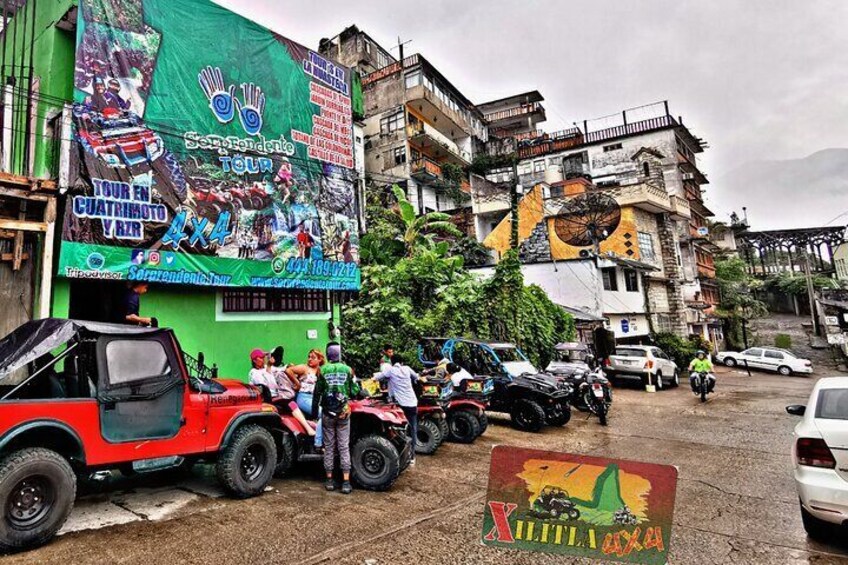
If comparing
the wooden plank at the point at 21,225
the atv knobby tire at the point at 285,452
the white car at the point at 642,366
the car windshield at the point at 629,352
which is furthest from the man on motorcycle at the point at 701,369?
the wooden plank at the point at 21,225

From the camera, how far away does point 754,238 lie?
58.2 metres

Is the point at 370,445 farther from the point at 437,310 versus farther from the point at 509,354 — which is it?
the point at 437,310

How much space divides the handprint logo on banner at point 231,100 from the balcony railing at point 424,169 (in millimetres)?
22712

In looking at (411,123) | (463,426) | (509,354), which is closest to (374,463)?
(463,426)

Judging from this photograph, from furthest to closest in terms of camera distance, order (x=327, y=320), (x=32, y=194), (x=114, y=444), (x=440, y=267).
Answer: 1. (x=440, y=267)
2. (x=327, y=320)
3. (x=32, y=194)
4. (x=114, y=444)

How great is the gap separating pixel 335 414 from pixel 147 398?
2.27 metres

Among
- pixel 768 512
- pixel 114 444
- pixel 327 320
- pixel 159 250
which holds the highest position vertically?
pixel 159 250

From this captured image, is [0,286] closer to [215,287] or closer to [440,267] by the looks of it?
[215,287]

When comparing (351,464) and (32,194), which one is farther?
(32,194)

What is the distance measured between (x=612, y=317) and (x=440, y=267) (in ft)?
42.0

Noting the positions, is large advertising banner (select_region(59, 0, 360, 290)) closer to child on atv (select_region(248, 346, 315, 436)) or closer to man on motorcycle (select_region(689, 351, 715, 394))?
child on atv (select_region(248, 346, 315, 436))

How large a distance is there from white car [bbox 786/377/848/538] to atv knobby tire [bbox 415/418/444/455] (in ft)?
17.7

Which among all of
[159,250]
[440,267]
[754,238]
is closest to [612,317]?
[440,267]

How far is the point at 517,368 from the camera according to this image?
12188 millimetres
